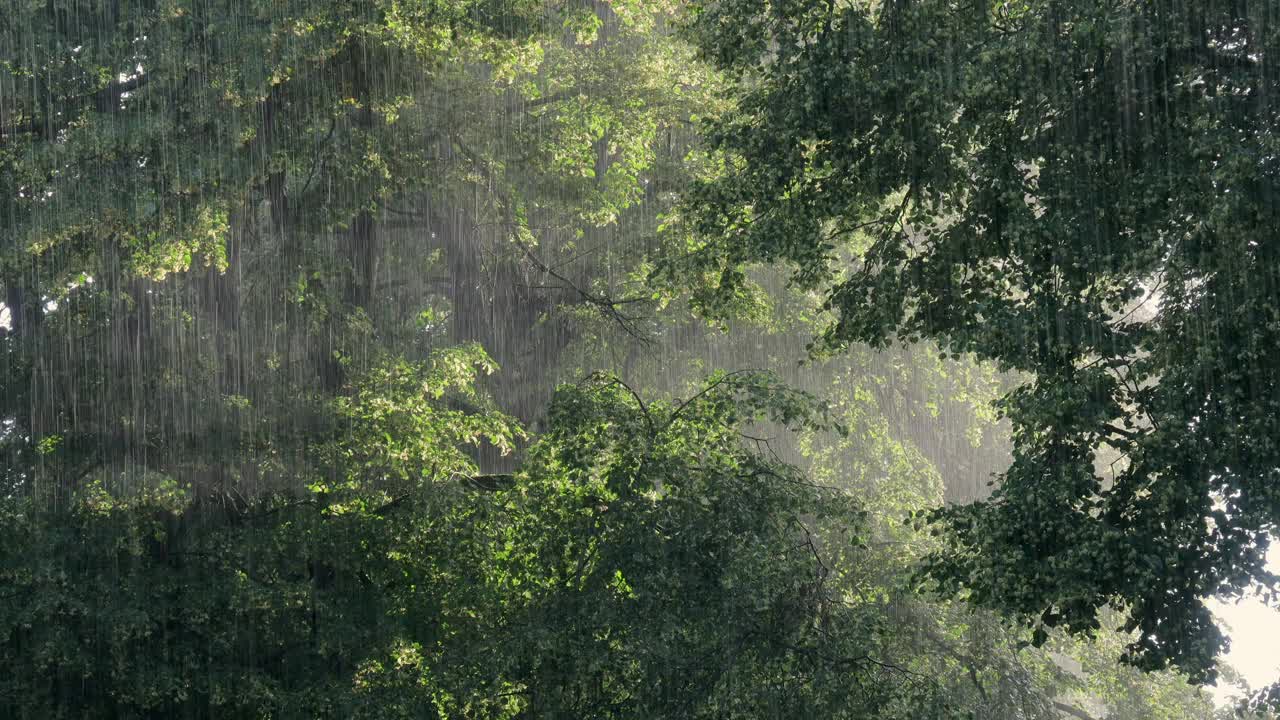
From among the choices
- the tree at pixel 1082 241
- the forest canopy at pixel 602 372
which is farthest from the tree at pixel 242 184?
the tree at pixel 1082 241

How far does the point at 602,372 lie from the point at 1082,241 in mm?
6889

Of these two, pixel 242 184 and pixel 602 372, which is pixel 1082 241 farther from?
pixel 242 184

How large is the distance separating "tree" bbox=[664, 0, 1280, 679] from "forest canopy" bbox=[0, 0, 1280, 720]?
0.03 m

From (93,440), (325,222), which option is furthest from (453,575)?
(325,222)

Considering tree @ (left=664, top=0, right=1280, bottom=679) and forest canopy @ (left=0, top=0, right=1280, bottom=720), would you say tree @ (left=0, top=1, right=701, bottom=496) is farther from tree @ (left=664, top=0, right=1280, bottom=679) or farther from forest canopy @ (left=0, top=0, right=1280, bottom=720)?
tree @ (left=664, top=0, right=1280, bottom=679)

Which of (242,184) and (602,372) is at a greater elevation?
(242,184)

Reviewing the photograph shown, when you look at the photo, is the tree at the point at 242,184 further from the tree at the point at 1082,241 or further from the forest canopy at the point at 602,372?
the tree at the point at 1082,241

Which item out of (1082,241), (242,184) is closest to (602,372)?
(242,184)

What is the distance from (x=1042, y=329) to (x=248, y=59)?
8348 mm

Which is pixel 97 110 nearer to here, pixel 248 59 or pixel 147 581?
pixel 248 59

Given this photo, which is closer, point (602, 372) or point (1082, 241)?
point (1082, 241)

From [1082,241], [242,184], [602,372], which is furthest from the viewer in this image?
[602,372]

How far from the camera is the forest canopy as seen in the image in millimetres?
8367

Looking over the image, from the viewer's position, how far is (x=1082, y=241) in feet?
28.7
